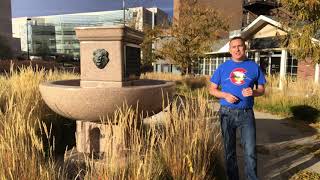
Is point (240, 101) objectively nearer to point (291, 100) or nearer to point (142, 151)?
point (142, 151)

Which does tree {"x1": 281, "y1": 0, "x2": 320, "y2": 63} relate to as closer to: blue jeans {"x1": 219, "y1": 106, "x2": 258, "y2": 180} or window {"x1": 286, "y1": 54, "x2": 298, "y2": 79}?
blue jeans {"x1": 219, "y1": 106, "x2": 258, "y2": 180}

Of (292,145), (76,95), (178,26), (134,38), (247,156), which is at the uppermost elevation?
(178,26)

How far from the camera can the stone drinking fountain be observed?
384cm

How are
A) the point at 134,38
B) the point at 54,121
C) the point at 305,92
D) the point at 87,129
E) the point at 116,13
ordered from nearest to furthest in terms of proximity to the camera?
the point at 87,129
the point at 134,38
the point at 54,121
the point at 305,92
the point at 116,13

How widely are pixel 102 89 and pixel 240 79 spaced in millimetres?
1585

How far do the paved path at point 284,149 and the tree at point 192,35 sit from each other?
11.6 m

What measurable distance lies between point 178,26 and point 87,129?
16363 mm

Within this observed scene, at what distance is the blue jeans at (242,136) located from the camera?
3539 millimetres

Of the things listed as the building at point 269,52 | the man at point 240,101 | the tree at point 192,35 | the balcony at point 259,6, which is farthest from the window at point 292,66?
the man at point 240,101

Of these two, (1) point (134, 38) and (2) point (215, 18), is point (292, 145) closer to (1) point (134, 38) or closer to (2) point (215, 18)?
(1) point (134, 38)

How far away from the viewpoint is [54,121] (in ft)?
17.6

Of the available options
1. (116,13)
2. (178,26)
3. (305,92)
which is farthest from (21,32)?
(305,92)

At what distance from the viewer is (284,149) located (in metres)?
5.65

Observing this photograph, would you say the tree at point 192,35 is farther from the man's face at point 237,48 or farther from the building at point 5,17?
the building at point 5,17
